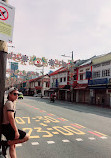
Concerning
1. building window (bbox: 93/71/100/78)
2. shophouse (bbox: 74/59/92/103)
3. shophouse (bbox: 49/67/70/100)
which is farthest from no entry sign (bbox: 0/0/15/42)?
shophouse (bbox: 49/67/70/100)

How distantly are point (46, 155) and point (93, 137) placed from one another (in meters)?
2.71

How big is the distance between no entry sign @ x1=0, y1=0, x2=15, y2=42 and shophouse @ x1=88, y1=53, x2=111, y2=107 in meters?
22.8

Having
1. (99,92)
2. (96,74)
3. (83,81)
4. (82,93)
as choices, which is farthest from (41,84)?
(99,92)

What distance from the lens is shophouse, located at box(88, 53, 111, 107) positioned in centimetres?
2531

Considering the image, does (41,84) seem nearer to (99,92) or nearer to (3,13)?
(99,92)

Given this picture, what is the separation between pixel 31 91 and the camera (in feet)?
244

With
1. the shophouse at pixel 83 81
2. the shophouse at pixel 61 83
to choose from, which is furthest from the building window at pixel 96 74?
the shophouse at pixel 61 83

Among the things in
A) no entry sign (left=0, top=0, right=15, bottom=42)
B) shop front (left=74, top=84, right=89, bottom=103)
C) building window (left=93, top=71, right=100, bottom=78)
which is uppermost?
building window (left=93, top=71, right=100, bottom=78)

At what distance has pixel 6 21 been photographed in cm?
332

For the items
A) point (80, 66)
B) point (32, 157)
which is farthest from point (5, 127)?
point (80, 66)

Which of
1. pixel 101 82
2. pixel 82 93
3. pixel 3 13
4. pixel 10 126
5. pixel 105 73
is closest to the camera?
pixel 3 13

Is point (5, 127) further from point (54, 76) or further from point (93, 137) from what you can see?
point (54, 76)

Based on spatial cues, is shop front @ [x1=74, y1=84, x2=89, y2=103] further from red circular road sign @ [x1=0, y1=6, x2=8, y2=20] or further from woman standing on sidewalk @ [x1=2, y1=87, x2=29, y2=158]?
red circular road sign @ [x1=0, y1=6, x2=8, y2=20]

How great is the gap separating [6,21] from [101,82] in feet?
79.0
